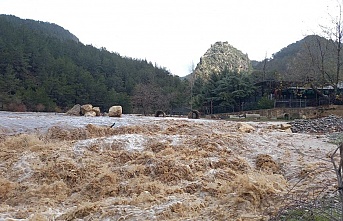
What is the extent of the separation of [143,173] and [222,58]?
48.1m

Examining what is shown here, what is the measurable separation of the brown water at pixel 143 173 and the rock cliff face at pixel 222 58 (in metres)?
39.8

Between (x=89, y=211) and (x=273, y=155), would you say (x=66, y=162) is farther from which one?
(x=273, y=155)

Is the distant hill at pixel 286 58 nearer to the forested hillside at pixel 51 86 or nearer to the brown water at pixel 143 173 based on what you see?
the forested hillside at pixel 51 86

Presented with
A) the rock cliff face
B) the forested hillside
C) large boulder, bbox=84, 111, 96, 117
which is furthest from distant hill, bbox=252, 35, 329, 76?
large boulder, bbox=84, 111, 96, 117

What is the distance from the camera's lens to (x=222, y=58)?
5212 centimetres

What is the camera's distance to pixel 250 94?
80.5 feet

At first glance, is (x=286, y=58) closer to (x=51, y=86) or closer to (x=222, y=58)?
(x=222, y=58)

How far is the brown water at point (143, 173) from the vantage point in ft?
14.2

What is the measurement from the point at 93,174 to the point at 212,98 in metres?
20.8

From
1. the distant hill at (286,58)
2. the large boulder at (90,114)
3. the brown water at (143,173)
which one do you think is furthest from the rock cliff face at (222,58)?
the brown water at (143,173)

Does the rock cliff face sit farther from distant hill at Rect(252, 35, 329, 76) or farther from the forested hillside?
the forested hillside

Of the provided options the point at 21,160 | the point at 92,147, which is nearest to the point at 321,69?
the point at 92,147

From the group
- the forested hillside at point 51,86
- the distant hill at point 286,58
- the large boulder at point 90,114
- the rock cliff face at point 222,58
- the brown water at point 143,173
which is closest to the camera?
the brown water at point 143,173

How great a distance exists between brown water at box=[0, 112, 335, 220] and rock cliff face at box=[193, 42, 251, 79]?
1568 inches
